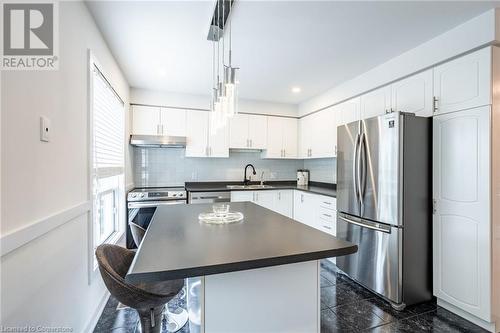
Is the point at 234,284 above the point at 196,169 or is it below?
below

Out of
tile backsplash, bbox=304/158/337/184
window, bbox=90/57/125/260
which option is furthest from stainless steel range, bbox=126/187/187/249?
tile backsplash, bbox=304/158/337/184

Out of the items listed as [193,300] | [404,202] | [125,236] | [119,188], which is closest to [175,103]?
[119,188]

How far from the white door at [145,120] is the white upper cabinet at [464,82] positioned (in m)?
3.44

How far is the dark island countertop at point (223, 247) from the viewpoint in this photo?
0.85 meters

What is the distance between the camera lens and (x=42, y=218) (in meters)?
1.14

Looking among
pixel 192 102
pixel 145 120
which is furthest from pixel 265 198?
pixel 145 120

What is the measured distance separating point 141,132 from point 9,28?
2651mm

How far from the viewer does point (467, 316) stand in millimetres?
1880

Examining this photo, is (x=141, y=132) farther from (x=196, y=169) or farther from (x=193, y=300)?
(x=193, y=300)

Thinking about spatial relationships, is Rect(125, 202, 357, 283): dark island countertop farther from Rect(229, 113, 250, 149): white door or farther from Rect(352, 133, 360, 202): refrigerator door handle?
Rect(229, 113, 250, 149): white door

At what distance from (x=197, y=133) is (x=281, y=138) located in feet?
4.96

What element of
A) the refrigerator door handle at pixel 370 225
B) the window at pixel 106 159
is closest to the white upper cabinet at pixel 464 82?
the refrigerator door handle at pixel 370 225

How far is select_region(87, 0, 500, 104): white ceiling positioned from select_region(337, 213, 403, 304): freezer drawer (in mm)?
1703

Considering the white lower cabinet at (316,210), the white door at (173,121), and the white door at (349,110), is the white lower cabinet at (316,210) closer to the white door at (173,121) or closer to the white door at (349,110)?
the white door at (349,110)
